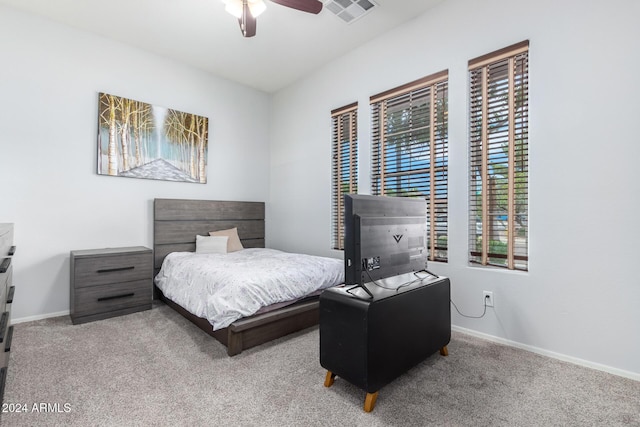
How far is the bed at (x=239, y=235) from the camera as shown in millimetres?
2285

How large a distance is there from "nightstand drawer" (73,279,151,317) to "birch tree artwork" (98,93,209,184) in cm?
126

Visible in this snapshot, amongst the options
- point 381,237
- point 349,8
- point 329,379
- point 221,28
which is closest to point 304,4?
point 349,8

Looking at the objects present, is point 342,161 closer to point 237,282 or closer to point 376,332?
point 237,282

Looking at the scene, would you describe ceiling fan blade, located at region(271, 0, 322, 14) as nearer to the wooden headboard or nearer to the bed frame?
the bed frame

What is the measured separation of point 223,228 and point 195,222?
40cm

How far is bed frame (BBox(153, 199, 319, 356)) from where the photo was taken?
90.0 inches

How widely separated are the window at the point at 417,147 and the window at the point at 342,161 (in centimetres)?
30

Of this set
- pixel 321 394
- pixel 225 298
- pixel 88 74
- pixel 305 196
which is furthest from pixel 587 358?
pixel 88 74

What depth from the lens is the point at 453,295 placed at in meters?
2.73

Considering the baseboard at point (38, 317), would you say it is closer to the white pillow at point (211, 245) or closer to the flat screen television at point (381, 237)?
the white pillow at point (211, 245)

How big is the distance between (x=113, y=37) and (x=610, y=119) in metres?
4.63

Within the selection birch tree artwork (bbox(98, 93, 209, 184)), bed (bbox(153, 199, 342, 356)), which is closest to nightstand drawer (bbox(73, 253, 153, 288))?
bed (bbox(153, 199, 342, 356))

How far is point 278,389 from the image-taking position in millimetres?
1784

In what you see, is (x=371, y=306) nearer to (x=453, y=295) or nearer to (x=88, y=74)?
(x=453, y=295)
